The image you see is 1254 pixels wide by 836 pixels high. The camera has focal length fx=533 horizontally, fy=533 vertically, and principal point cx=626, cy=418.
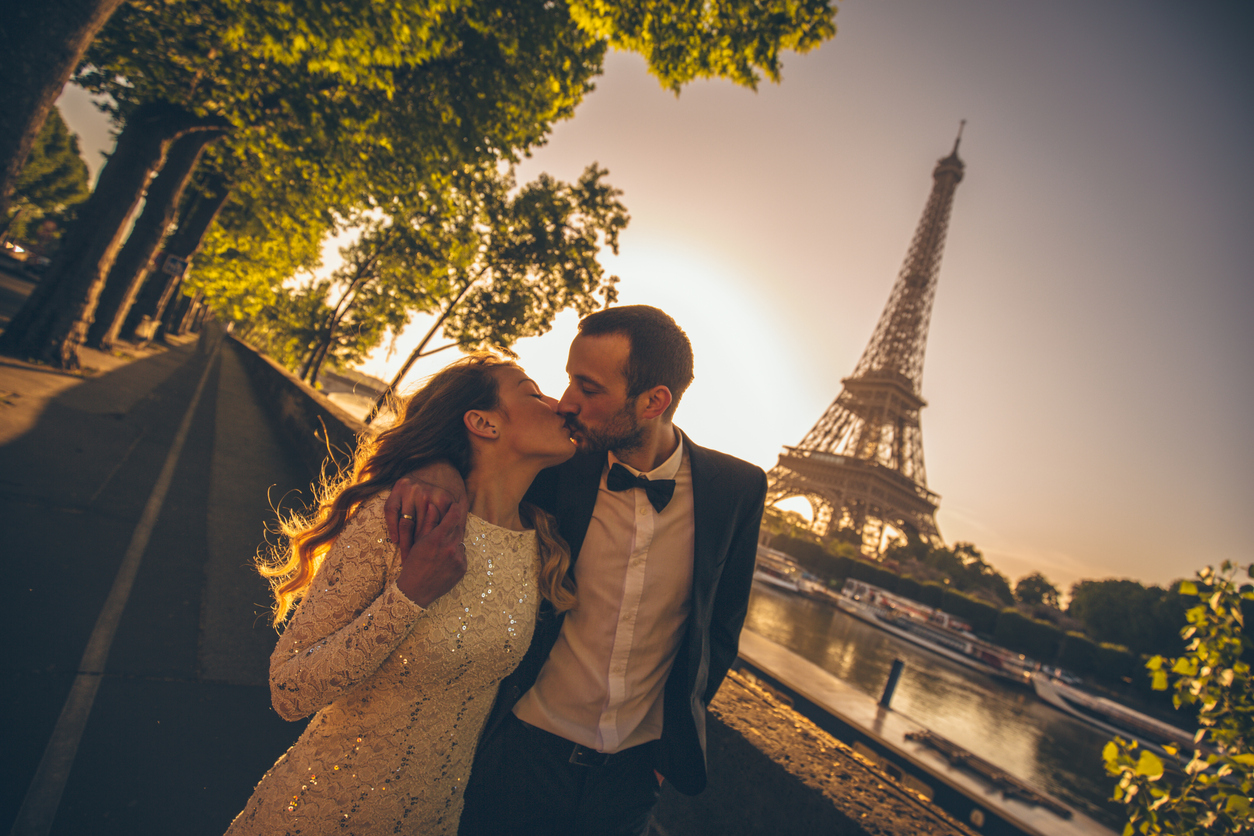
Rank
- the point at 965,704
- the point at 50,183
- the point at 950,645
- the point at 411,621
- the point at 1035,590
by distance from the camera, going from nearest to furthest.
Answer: the point at 411,621 < the point at 965,704 < the point at 950,645 < the point at 50,183 < the point at 1035,590

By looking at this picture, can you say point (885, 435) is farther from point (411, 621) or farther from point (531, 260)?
point (411, 621)

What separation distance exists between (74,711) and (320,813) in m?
1.86

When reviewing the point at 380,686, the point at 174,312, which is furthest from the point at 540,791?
the point at 174,312

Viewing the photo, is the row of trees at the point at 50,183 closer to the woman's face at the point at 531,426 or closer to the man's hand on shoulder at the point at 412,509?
the woman's face at the point at 531,426

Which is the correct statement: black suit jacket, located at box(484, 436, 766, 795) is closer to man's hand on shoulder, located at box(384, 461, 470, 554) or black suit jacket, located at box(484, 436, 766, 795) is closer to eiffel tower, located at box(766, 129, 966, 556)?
man's hand on shoulder, located at box(384, 461, 470, 554)

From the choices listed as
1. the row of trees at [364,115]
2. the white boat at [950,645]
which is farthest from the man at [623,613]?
the white boat at [950,645]

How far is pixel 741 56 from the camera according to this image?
557 centimetres

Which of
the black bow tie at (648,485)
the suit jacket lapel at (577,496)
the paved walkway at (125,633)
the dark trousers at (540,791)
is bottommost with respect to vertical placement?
the paved walkway at (125,633)

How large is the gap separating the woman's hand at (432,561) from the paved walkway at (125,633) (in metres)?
1.74

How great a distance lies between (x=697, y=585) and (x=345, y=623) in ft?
3.76

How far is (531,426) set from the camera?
1898 millimetres

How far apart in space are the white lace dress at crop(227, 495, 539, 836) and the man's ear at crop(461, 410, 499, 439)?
314mm

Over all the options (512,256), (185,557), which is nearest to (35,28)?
(185,557)

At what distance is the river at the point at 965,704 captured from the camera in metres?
14.7
